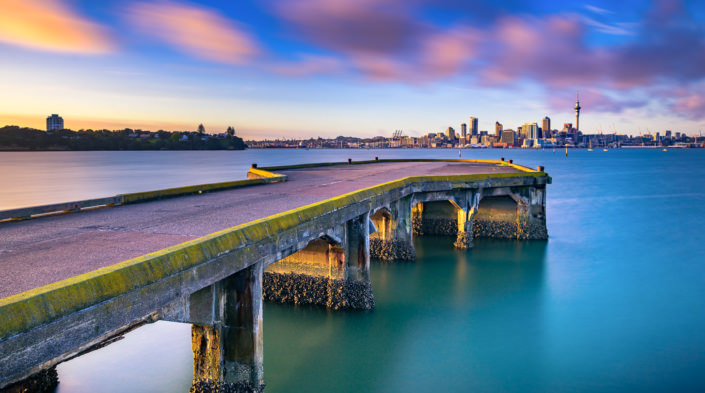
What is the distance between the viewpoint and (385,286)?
20.0m

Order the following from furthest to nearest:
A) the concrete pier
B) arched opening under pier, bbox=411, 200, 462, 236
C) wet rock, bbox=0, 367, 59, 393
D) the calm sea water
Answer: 1. arched opening under pier, bbox=411, 200, 462, 236
2. the calm sea water
3. wet rock, bbox=0, 367, 59, 393
4. the concrete pier

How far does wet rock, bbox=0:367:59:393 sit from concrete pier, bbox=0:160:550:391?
3393mm

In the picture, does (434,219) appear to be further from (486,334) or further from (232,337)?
(232,337)

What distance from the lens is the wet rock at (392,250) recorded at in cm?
2333

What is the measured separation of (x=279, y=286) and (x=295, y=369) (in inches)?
178

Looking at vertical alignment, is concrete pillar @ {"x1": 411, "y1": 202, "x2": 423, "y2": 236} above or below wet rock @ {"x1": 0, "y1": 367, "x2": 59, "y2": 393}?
above

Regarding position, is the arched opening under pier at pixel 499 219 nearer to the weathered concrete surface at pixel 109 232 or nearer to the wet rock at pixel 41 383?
the weathered concrete surface at pixel 109 232

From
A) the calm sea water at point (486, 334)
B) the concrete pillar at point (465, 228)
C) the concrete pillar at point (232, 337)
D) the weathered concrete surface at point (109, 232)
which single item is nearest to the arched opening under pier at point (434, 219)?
the calm sea water at point (486, 334)

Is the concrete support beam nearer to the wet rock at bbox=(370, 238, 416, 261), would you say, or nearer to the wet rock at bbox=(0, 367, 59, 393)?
the wet rock at bbox=(370, 238, 416, 261)

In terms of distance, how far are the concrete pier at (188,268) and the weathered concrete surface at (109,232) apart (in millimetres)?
29

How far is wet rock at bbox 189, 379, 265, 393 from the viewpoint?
30.7 feet

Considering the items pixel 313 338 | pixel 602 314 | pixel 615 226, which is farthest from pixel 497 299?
pixel 615 226

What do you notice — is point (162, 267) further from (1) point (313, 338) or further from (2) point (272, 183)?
(2) point (272, 183)

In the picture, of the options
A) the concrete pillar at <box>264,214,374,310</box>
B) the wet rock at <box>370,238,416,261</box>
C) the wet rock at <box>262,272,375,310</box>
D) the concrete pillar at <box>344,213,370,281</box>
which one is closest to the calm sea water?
the wet rock at <box>262,272,375,310</box>
